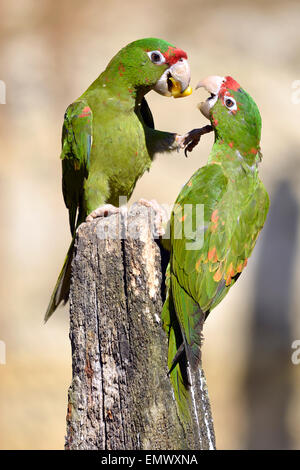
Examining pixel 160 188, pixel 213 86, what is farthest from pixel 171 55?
pixel 160 188

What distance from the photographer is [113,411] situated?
2143 mm

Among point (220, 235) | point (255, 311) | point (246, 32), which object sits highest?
point (246, 32)

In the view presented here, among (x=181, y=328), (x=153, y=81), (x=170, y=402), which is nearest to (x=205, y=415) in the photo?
(x=170, y=402)

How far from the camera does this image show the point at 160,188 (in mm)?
5766

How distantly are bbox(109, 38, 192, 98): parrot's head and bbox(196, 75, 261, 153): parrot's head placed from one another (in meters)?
0.36

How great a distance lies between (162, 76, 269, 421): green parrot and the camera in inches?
86.7

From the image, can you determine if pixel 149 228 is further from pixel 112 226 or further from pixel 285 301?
pixel 285 301

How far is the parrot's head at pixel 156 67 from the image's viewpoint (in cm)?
324

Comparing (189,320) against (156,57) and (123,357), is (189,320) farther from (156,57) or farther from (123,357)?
(156,57)

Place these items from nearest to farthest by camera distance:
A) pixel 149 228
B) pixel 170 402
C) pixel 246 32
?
pixel 170 402 → pixel 149 228 → pixel 246 32

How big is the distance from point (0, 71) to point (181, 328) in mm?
4504

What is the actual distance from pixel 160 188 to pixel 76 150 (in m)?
2.55

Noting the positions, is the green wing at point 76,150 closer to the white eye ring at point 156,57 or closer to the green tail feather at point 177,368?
the white eye ring at point 156,57

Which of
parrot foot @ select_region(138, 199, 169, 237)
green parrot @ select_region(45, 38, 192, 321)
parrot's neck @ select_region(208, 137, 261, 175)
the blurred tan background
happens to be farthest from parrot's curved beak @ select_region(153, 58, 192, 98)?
the blurred tan background
